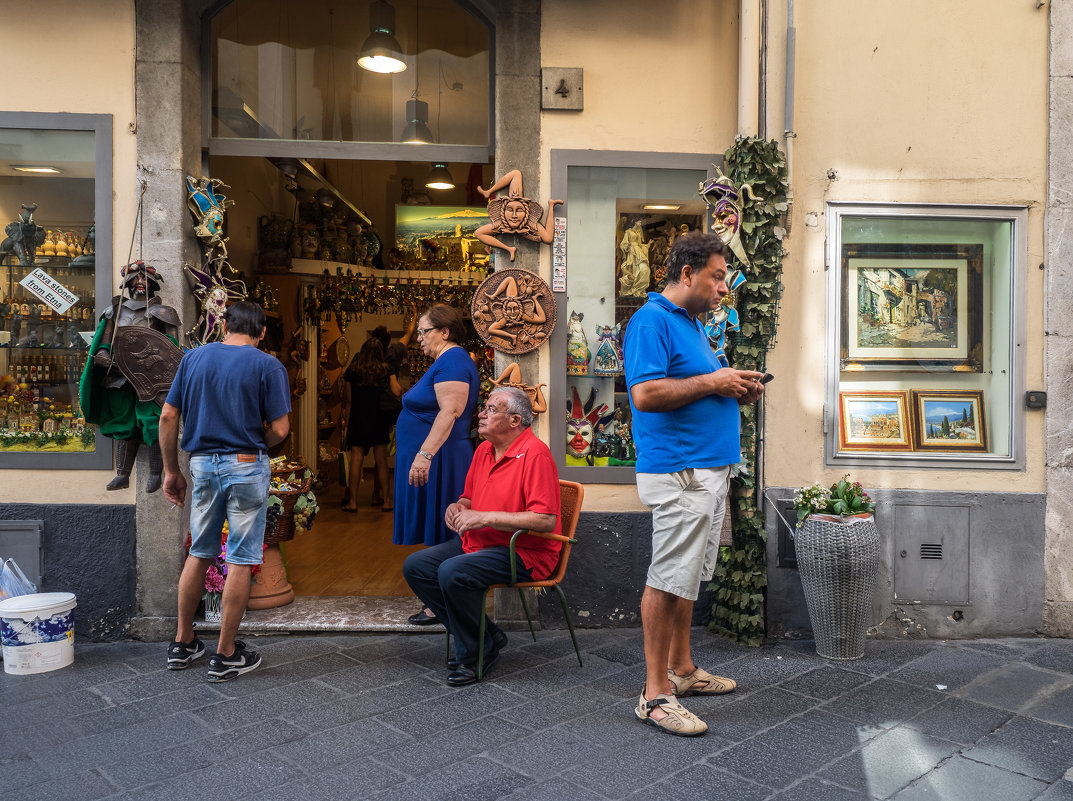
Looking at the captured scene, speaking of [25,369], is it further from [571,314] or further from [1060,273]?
[1060,273]

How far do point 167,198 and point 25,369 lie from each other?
53.1 inches

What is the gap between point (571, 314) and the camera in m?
5.13

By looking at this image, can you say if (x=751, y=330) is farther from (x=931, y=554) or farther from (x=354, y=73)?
(x=354, y=73)

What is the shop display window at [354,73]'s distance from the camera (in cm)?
527

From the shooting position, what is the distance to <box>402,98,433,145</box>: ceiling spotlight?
5285 mm

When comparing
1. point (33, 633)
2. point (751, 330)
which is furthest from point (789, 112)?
point (33, 633)

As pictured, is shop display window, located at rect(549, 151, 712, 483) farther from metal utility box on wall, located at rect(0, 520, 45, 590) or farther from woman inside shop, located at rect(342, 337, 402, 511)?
woman inside shop, located at rect(342, 337, 402, 511)

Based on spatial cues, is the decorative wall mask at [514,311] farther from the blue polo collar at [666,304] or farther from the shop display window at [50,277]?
the shop display window at [50,277]

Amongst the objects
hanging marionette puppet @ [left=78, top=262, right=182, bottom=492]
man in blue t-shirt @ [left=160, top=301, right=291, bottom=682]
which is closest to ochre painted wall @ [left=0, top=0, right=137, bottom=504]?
hanging marionette puppet @ [left=78, top=262, right=182, bottom=492]

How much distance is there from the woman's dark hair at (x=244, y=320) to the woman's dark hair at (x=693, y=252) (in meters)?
2.05

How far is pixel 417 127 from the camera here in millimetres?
5293

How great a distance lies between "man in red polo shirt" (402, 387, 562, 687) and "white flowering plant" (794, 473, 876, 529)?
4.60 feet

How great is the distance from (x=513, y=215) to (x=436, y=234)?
450 centimetres

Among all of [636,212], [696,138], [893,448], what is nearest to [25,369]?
[636,212]
